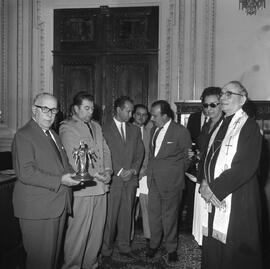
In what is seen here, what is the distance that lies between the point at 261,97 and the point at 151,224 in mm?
3279

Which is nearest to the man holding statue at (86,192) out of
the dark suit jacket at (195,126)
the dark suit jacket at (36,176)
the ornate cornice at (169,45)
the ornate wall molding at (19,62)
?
Result: the dark suit jacket at (36,176)

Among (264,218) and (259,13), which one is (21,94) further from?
(264,218)

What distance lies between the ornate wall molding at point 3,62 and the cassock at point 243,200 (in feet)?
17.0

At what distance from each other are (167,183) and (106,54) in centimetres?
356

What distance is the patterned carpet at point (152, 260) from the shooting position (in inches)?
149

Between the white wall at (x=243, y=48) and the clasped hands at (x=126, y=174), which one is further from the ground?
the white wall at (x=243, y=48)

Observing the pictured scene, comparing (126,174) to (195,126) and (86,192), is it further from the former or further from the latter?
(195,126)

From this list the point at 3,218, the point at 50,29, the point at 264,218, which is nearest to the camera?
the point at 3,218

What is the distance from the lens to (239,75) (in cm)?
625

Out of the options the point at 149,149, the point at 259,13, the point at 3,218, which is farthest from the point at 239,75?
the point at 3,218

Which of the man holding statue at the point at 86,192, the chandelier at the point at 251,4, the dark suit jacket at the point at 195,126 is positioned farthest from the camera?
the chandelier at the point at 251,4

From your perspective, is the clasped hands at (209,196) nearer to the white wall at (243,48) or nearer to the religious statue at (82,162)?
the religious statue at (82,162)

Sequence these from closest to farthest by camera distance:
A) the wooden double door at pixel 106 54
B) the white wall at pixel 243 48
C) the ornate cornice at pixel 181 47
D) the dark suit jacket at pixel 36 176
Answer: the dark suit jacket at pixel 36 176 < the white wall at pixel 243 48 < the ornate cornice at pixel 181 47 < the wooden double door at pixel 106 54

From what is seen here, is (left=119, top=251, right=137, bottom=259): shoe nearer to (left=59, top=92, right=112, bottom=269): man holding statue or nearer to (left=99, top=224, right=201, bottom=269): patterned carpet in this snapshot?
(left=99, top=224, right=201, bottom=269): patterned carpet
